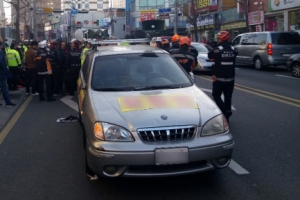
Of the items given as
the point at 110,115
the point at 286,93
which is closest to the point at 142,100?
the point at 110,115

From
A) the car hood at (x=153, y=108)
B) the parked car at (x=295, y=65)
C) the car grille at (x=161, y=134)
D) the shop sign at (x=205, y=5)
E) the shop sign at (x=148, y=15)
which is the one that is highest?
the shop sign at (x=148, y=15)

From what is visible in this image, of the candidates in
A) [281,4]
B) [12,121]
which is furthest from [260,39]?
[12,121]

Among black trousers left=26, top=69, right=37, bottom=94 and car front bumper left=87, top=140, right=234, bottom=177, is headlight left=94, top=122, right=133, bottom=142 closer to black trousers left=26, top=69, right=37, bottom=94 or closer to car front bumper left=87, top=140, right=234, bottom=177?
car front bumper left=87, top=140, right=234, bottom=177

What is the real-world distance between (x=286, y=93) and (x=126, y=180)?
27.7 feet

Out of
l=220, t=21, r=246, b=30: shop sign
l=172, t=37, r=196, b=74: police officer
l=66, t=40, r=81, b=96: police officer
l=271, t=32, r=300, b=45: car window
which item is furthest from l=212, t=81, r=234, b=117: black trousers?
l=220, t=21, r=246, b=30: shop sign

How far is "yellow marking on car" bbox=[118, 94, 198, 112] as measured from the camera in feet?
17.5

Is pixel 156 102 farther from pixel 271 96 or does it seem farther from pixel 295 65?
pixel 295 65

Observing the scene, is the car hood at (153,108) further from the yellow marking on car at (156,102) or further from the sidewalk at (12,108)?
the sidewalk at (12,108)

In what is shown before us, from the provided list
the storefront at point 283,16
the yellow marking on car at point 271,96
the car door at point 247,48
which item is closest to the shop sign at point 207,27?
the storefront at point 283,16

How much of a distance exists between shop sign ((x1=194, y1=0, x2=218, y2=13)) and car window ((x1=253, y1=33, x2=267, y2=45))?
836 inches

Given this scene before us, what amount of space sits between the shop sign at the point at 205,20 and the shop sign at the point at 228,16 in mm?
1207

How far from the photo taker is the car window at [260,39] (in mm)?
20672

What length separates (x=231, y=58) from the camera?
8.23 m

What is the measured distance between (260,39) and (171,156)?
17.3 m
